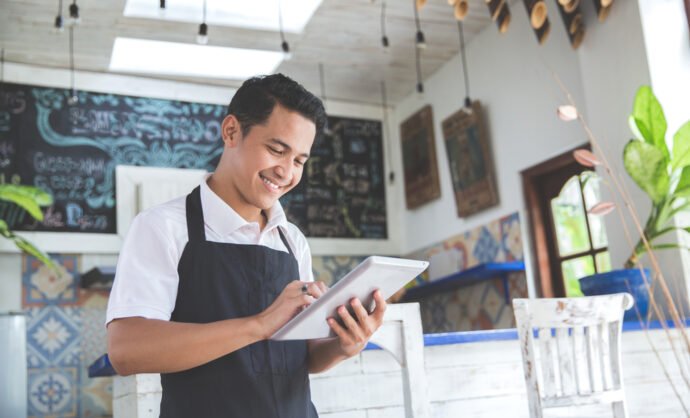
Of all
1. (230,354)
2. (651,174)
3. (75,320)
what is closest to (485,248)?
(651,174)

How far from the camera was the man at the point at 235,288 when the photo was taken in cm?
132

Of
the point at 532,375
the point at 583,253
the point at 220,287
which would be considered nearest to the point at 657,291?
the point at 583,253

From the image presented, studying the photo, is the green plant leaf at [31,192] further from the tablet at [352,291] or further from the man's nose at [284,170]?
the tablet at [352,291]

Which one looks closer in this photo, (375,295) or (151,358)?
(151,358)

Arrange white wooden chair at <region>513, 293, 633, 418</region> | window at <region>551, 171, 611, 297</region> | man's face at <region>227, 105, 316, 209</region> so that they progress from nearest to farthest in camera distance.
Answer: man's face at <region>227, 105, 316, 209</region> → white wooden chair at <region>513, 293, 633, 418</region> → window at <region>551, 171, 611, 297</region>

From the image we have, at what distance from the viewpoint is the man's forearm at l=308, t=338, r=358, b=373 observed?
5.25 feet

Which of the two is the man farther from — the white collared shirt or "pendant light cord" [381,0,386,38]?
"pendant light cord" [381,0,386,38]

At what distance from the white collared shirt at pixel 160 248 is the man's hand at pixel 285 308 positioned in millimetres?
184

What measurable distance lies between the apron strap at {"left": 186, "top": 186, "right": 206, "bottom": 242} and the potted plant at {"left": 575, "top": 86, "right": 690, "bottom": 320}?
8.73ft

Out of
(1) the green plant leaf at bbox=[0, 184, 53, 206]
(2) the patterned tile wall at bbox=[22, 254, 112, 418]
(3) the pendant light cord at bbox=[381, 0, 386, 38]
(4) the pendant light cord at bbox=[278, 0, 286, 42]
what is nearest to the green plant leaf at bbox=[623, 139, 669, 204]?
(3) the pendant light cord at bbox=[381, 0, 386, 38]

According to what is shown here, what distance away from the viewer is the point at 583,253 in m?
4.90

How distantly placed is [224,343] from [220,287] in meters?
0.19

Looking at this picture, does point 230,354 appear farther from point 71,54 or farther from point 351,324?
point 71,54

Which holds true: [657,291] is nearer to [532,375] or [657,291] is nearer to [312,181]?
[532,375]
